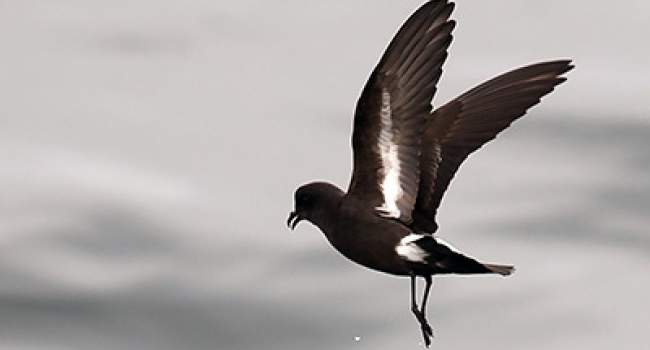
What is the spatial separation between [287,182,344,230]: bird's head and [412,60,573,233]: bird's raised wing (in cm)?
57

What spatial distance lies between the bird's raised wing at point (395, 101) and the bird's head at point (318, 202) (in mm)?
113

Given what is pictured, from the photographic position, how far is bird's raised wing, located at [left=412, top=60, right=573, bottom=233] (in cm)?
1105

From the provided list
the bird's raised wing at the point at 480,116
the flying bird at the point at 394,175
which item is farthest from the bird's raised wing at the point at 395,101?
the bird's raised wing at the point at 480,116

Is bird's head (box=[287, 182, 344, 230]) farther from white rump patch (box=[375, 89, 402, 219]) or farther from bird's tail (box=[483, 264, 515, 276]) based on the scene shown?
bird's tail (box=[483, 264, 515, 276])

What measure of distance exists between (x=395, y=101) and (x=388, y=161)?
0.25 metres

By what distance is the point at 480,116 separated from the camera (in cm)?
1123

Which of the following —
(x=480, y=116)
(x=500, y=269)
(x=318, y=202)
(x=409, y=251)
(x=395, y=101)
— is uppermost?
(x=480, y=116)

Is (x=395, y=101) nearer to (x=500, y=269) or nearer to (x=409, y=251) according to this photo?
(x=409, y=251)

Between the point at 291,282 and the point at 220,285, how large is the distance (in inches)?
15.4

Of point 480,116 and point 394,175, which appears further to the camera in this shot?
point 480,116

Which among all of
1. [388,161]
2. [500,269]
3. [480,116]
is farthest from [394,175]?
[480,116]

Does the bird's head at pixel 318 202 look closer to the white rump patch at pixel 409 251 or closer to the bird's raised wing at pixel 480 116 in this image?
the white rump patch at pixel 409 251

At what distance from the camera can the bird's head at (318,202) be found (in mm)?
10453

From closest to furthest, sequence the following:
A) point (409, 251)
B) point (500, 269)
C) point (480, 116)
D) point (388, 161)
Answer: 1. point (500, 269)
2. point (409, 251)
3. point (388, 161)
4. point (480, 116)
